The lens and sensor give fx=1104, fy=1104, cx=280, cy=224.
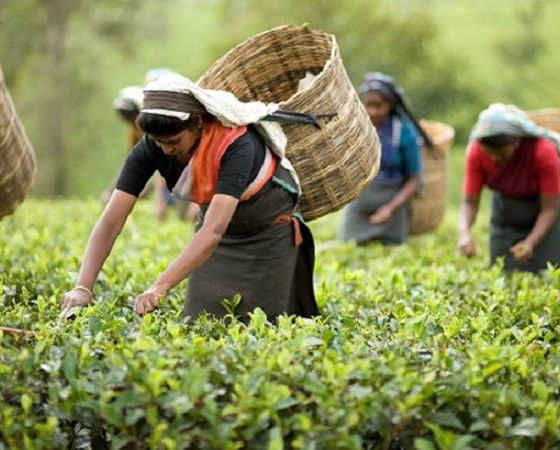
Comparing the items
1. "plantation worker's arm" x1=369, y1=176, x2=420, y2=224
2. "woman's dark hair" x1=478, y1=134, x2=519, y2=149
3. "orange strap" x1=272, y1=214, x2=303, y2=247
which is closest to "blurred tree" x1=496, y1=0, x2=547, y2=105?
"plantation worker's arm" x1=369, y1=176, x2=420, y2=224

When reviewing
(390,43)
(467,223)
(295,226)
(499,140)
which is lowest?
(467,223)

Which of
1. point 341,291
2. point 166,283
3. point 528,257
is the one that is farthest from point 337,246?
point 166,283

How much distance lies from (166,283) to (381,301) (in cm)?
188

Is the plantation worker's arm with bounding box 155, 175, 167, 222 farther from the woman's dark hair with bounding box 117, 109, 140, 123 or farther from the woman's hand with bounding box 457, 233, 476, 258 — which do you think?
the woman's hand with bounding box 457, 233, 476, 258

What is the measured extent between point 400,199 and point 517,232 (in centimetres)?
182

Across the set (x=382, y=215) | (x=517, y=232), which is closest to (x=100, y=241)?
(x=517, y=232)

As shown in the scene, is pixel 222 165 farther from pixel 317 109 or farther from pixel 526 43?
pixel 526 43

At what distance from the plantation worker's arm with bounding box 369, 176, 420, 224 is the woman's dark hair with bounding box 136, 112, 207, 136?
4987 mm

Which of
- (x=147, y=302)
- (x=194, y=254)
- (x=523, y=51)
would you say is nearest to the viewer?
(x=147, y=302)

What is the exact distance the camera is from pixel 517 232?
7520 millimetres

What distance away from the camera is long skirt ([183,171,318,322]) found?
4.87 metres

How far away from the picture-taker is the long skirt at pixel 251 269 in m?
4.87

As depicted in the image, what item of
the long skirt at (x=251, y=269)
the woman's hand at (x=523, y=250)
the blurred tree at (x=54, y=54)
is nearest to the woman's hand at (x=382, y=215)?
the woman's hand at (x=523, y=250)

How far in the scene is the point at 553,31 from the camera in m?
39.8
